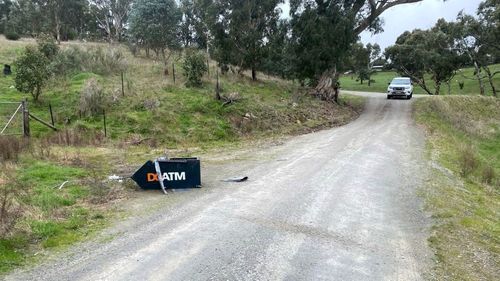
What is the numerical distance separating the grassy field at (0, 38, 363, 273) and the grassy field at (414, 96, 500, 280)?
5890 mm


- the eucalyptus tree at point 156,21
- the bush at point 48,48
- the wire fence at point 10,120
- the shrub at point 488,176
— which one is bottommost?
the shrub at point 488,176

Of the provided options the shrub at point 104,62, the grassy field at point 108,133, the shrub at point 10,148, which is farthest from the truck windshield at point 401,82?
the shrub at point 10,148

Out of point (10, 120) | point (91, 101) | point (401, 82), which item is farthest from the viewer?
point (401, 82)

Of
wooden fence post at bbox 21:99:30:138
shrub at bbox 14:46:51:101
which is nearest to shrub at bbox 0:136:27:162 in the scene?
wooden fence post at bbox 21:99:30:138

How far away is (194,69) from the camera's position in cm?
2575

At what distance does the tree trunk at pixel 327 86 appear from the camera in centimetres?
3052

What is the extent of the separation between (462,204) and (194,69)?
1834 cm

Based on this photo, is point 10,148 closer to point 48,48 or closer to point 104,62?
point 48,48

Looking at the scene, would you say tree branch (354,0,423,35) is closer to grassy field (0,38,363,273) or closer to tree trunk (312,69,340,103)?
tree trunk (312,69,340,103)

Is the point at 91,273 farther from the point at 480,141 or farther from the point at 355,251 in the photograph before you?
the point at 480,141

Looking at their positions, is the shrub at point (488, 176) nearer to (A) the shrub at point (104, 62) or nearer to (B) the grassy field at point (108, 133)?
(B) the grassy field at point (108, 133)

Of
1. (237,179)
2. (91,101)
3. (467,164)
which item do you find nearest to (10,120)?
(91,101)

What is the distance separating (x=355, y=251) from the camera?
705 cm

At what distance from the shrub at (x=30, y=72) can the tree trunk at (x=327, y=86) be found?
17.0 meters
